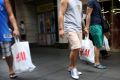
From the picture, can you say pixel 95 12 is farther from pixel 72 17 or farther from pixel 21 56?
pixel 21 56

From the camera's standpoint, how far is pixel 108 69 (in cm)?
757

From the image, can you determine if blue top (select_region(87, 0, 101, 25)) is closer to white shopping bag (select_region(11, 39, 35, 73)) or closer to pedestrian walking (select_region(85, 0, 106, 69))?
pedestrian walking (select_region(85, 0, 106, 69))

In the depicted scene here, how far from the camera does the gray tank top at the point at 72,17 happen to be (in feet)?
21.3

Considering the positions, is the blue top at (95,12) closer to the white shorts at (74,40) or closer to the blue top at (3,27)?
the white shorts at (74,40)

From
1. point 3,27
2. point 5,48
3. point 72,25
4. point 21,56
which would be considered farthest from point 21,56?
point 72,25

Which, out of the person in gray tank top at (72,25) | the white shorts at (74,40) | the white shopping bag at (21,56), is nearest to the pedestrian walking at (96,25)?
the person in gray tank top at (72,25)

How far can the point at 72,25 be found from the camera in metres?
6.51

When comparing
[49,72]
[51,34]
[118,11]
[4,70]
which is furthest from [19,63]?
[51,34]

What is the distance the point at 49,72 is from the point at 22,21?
10079 mm

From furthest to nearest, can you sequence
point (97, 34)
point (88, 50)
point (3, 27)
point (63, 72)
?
point (97, 34), point (88, 50), point (63, 72), point (3, 27)

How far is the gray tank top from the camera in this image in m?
6.50

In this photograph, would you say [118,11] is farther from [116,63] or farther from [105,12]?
[116,63]

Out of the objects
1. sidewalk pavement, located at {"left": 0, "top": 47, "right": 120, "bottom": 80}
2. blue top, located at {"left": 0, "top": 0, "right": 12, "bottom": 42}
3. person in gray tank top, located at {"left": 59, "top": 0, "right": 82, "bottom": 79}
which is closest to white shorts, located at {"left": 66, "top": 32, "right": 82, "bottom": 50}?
person in gray tank top, located at {"left": 59, "top": 0, "right": 82, "bottom": 79}

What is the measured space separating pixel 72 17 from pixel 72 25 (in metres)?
0.18
